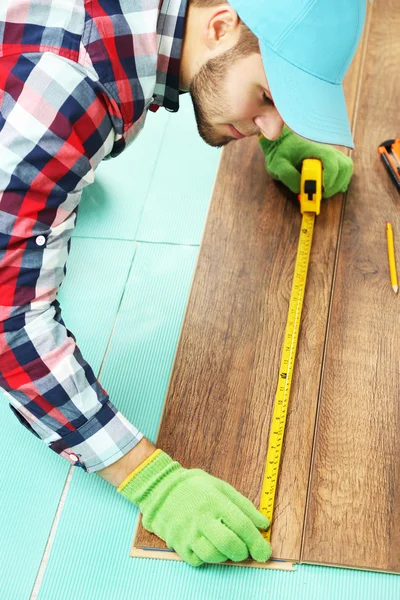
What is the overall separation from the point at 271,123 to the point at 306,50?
0.23 metres

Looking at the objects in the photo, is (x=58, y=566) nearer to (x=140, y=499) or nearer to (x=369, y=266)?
(x=140, y=499)

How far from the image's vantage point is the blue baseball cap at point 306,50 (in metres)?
1.34

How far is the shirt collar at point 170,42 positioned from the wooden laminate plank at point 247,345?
585mm

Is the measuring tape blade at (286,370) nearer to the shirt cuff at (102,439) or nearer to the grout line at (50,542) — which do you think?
the shirt cuff at (102,439)

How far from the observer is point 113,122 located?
1.51 meters

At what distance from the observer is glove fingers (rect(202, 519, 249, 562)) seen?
1.44 metres

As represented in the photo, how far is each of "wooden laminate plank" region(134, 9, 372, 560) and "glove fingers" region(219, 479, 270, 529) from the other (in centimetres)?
5

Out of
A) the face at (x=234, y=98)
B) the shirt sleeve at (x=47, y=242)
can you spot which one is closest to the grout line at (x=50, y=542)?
the shirt sleeve at (x=47, y=242)

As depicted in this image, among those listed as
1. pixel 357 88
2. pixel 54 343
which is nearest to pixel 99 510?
pixel 54 343

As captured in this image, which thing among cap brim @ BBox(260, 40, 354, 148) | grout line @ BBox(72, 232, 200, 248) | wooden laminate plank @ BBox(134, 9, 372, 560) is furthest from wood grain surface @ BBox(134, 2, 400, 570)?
cap brim @ BBox(260, 40, 354, 148)

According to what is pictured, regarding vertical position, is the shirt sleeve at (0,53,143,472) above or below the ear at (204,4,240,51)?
below

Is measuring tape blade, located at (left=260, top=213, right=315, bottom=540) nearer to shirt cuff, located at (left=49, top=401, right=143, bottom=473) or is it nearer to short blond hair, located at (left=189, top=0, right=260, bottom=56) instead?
shirt cuff, located at (left=49, top=401, right=143, bottom=473)

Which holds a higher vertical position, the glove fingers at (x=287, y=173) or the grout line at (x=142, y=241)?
the glove fingers at (x=287, y=173)

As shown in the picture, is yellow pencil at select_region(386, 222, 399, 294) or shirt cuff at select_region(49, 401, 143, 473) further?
yellow pencil at select_region(386, 222, 399, 294)
